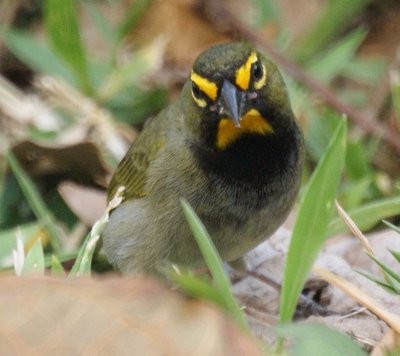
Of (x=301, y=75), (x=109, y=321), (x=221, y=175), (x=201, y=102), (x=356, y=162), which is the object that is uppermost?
(x=109, y=321)

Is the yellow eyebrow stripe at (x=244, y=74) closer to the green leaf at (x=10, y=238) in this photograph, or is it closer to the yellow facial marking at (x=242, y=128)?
the yellow facial marking at (x=242, y=128)

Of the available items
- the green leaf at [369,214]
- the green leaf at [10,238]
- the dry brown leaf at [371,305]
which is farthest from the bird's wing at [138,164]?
the dry brown leaf at [371,305]

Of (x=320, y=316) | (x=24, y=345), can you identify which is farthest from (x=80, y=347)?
(x=320, y=316)

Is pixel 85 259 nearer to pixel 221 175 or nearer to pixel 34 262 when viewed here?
pixel 34 262

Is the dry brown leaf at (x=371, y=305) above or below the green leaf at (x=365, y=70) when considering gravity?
above

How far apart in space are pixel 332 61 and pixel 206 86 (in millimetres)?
2272

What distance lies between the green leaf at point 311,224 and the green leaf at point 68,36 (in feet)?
9.07

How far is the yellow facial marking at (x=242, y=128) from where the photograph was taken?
4531 mm

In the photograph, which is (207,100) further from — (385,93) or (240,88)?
(385,93)

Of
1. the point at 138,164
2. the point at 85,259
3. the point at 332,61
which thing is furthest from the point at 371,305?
the point at 332,61

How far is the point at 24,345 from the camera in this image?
2.67m

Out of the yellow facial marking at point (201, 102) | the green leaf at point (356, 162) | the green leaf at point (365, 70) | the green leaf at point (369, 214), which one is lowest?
the green leaf at point (365, 70)

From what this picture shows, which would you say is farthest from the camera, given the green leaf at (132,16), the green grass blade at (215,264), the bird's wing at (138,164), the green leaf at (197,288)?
the green leaf at (132,16)

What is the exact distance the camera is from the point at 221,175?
4672 millimetres
